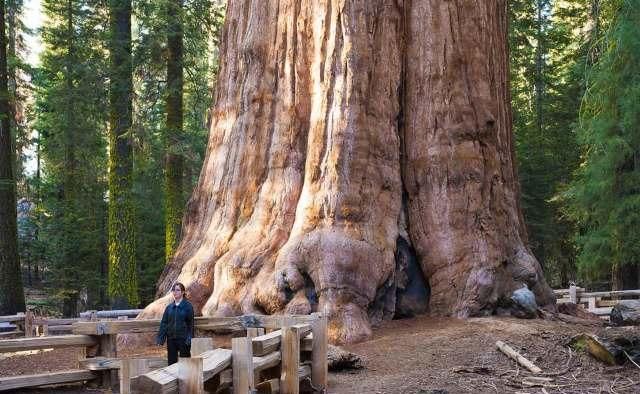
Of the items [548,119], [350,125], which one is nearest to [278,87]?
[350,125]

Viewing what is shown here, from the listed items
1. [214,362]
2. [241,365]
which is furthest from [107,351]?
[214,362]

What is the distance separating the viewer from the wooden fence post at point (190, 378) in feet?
14.0

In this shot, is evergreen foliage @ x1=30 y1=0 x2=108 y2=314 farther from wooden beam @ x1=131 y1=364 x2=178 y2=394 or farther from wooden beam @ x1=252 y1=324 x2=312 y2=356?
wooden beam @ x1=131 y1=364 x2=178 y2=394

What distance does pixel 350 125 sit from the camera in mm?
11680

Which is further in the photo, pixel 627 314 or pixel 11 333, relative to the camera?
pixel 11 333

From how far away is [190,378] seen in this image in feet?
14.0

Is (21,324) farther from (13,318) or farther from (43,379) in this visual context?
(43,379)

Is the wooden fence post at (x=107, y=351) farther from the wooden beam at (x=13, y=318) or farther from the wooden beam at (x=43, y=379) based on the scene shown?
the wooden beam at (x=13, y=318)

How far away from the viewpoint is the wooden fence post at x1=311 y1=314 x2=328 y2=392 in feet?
25.8

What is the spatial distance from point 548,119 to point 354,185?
19.5 m

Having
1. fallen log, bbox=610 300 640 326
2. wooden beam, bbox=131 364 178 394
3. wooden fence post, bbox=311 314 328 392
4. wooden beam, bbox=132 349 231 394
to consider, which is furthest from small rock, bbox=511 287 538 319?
wooden beam, bbox=131 364 178 394

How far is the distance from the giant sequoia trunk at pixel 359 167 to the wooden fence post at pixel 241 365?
16.8ft

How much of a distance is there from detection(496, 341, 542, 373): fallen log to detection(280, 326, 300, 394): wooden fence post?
3358 millimetres

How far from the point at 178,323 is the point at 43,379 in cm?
157
